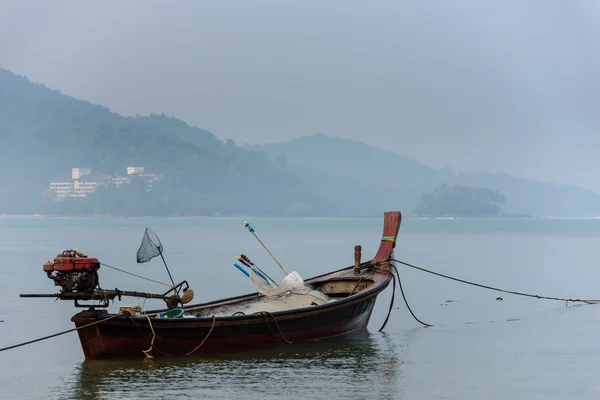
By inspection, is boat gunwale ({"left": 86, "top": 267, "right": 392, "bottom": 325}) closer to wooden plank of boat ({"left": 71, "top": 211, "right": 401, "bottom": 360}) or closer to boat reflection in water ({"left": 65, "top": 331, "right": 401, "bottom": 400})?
wooden plank of boat ({"left": 71, "top": 211, "right": 401, "bottom": 360})

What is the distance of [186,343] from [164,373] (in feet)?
2.98

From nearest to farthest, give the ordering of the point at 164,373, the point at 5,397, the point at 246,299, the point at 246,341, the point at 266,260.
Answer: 1. the point at 5,397
2. the point at 164,373
3. the point at 246,341
4. the point at 246,299
5. the point at 266,260

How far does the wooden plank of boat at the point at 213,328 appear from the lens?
17422 millimetres

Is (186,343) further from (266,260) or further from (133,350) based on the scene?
(266,260)

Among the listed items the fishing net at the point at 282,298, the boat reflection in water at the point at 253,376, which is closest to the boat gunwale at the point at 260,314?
the fishing net at the point at 282,298

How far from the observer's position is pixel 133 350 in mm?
17750

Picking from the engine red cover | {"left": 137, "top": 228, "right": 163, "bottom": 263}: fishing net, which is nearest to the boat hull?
the engine red cover

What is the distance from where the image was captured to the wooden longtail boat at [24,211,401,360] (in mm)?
17391

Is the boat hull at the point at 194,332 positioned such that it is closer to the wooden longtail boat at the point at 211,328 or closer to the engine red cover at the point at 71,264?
the wooden longtail boat at the point at 211,328

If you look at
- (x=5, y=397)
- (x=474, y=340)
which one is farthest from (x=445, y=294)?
(x=5, y=397)

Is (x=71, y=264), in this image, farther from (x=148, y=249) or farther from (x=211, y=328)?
(x=148, y=249)

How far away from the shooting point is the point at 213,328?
1803cm

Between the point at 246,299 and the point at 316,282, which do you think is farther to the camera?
the point at 316,282

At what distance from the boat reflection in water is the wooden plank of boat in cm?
23
